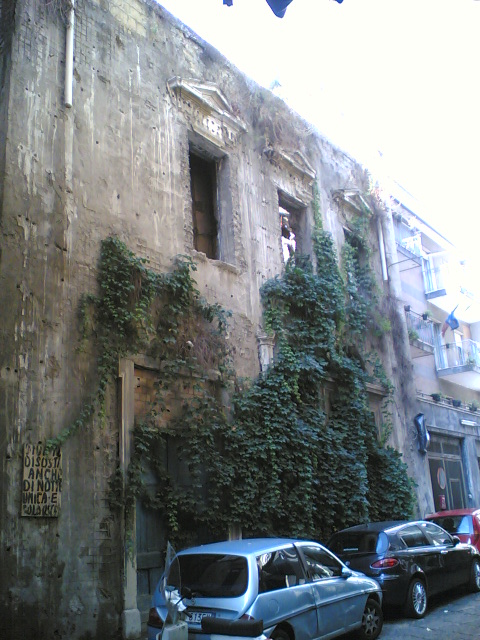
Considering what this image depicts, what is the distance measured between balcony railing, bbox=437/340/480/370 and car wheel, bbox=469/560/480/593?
462 inches

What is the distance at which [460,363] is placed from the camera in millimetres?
23953

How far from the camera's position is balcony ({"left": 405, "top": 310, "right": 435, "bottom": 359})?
20609 millimetres

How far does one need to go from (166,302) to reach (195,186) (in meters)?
3.61

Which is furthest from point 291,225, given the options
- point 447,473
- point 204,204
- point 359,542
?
point 447,473

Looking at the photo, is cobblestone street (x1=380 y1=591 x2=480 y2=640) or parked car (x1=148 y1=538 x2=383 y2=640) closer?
parked car (x1=148 y1=538 x2=383 y2=640)

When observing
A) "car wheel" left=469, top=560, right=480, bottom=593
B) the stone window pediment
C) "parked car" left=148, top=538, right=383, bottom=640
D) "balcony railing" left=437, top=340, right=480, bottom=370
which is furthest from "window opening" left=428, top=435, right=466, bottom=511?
"parked car" left=148, top=538, right=383, bottom=640

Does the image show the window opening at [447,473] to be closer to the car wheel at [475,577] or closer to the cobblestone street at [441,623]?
the car wheel at [475,577]

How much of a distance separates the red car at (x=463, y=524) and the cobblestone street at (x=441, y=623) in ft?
6.05

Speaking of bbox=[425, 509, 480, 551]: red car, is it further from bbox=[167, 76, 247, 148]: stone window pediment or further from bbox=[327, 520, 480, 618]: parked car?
bbox=[167, 76, 247, 148]: stone window pediment

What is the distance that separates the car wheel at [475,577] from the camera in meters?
11.5

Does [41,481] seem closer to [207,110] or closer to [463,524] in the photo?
[207,110]

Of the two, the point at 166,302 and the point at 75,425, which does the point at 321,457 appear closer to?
the point at 166,302

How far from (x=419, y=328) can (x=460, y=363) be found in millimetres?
3357

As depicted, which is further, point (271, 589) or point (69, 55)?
point (69, 55)
